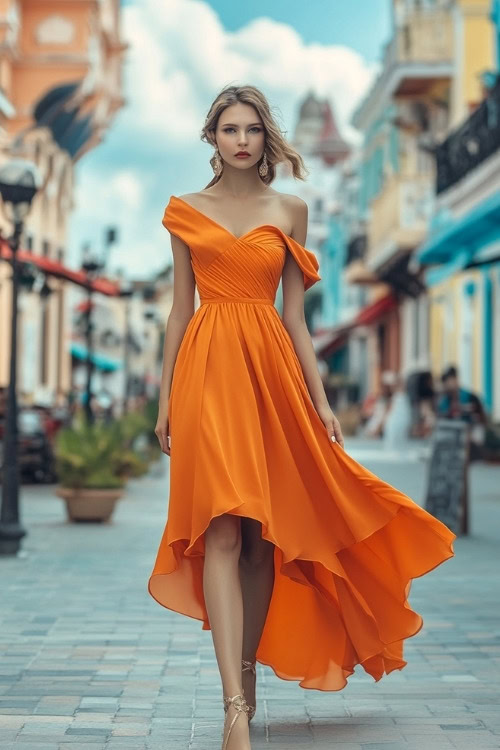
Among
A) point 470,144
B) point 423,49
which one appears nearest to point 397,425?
point 470,144

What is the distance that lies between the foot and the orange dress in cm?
52

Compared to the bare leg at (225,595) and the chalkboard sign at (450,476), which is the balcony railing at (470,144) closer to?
the chalkboard sign at (450,476)

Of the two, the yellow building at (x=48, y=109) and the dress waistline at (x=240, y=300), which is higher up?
the yellow building at (x=48, y=109)

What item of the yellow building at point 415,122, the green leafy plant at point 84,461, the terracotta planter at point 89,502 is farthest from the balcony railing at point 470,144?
the terracotta planter at point 89,502

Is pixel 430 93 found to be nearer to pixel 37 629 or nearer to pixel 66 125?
pixel 66 125

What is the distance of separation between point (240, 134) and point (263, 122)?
0.09 meters

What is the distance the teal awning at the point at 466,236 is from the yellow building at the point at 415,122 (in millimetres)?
2108

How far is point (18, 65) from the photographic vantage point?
34375mm

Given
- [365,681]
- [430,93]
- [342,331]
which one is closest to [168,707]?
[365,681]

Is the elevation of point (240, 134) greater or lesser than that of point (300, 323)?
greater

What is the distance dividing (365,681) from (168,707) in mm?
1007

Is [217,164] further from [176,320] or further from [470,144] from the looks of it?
[470,144]

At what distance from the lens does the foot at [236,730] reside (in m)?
4.40

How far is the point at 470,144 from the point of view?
84.2 feet
